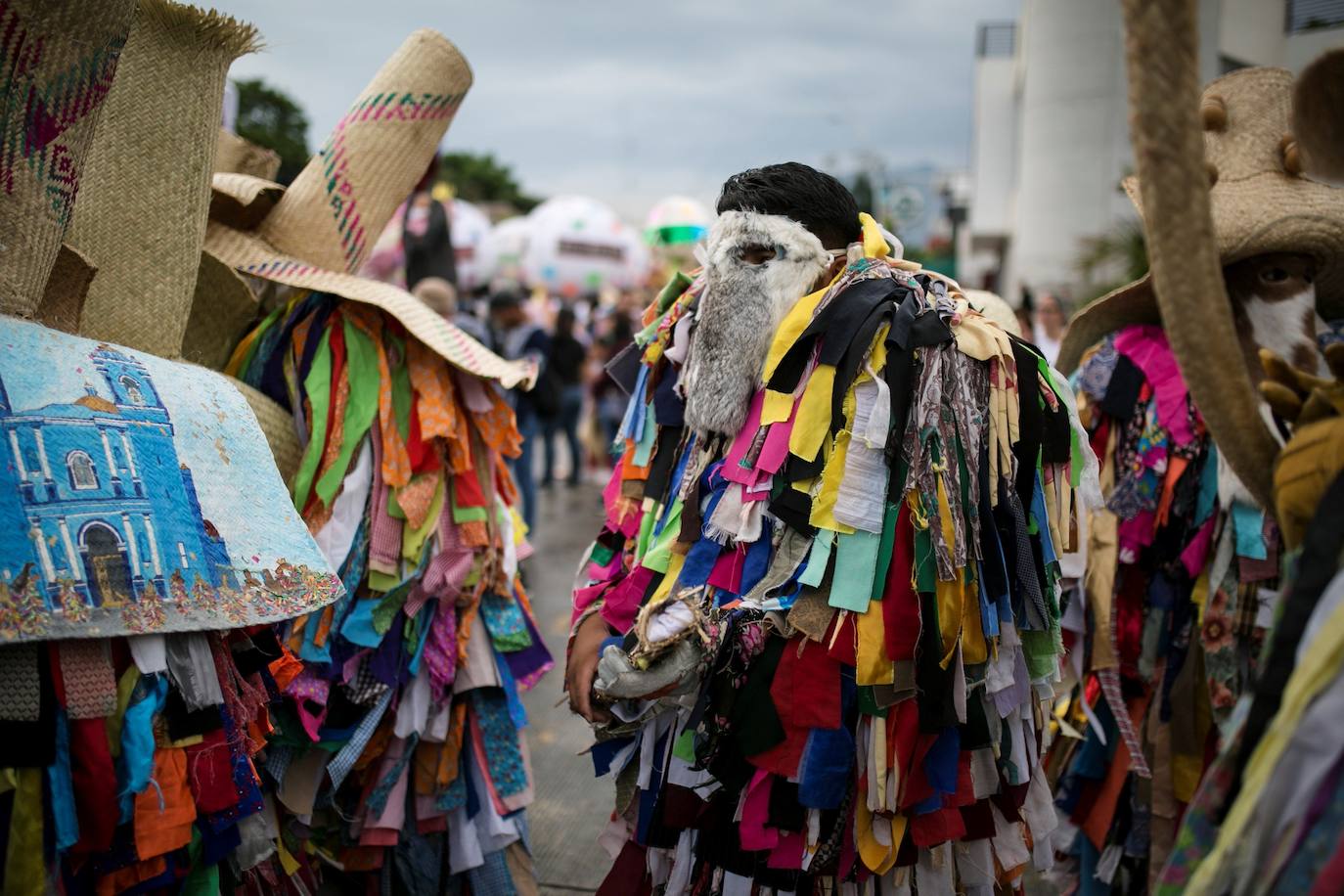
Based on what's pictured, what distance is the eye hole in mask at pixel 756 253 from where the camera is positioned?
2268 mm

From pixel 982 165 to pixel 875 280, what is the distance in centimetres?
2068

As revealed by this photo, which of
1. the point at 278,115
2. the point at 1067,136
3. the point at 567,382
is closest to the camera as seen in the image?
the point at 567,382

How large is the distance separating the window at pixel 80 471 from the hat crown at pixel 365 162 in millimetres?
1478

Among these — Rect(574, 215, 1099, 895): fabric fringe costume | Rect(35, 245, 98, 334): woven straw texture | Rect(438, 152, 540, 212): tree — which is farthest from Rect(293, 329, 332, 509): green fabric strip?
Rect(438, 152, 540, 212): tree

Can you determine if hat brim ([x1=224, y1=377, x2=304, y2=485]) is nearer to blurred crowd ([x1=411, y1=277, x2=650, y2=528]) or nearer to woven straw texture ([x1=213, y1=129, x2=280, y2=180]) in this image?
woven straw texture ([x1=213, y1=129, x2=280, y2=180])

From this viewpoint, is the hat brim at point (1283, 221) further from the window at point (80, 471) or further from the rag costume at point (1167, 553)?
the window at point (80, 471)

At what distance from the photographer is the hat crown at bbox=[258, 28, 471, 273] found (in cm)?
299

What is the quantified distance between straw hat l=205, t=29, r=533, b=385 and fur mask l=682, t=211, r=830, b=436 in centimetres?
86

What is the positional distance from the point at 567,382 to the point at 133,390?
8.60 m

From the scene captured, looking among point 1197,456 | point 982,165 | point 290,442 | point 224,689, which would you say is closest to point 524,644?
point 290,442

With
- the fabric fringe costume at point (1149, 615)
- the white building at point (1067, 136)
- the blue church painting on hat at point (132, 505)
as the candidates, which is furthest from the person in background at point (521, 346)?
the white building at point (1067, 136)

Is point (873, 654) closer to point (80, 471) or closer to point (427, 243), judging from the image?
point (80, 471)

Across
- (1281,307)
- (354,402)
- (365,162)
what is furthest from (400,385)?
(1281,307)

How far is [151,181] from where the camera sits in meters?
2.27
